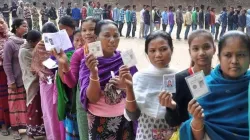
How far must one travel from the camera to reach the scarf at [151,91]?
2.42 metres

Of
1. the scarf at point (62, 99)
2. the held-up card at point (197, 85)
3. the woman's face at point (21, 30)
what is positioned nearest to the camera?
the held-up card at point (197, 85)

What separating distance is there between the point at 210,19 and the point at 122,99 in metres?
15.5

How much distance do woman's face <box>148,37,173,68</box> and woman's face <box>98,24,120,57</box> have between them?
1.64 ft

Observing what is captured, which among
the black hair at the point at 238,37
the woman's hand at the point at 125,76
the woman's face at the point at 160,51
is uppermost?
the black hair at the point at 238,37

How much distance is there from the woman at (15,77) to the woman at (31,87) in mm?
423

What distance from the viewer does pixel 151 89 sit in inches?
96.2

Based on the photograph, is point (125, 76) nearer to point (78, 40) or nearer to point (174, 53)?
point (78, 40)

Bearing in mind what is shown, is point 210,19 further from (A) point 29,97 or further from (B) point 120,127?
(B) point 120,127

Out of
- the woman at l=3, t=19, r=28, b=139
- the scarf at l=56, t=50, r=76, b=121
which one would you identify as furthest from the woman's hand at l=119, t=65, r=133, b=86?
the woman at l=3, t=19, r=28, b=139

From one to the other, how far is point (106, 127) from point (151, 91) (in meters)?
0.68

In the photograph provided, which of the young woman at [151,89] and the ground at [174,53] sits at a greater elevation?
the young woman at [151,89]

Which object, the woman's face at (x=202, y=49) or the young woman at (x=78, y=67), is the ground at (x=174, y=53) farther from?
the woman's face at (x=202, y=49)

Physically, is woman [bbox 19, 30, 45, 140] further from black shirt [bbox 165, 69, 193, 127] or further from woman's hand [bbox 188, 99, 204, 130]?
woman's hand [bbox 188, 99, 204, 130]

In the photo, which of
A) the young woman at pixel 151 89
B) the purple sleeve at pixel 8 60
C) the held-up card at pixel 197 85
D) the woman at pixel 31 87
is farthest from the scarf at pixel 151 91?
the purple sleeve at pixel 8 60
